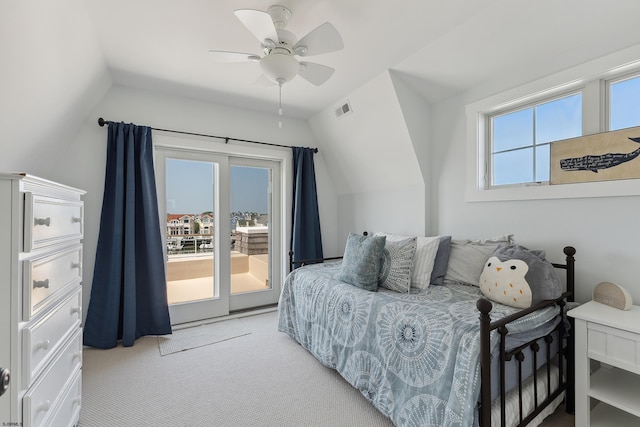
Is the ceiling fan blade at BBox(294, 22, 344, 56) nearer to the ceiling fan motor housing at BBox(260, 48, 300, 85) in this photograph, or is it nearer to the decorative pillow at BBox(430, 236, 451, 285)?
the ceiling fan motor housing at BBox(260, 48, 300, 85)

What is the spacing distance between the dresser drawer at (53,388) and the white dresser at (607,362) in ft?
7.93

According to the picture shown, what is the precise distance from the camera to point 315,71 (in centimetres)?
196

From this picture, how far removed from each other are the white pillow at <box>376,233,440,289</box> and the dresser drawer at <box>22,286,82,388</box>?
207 centimetres

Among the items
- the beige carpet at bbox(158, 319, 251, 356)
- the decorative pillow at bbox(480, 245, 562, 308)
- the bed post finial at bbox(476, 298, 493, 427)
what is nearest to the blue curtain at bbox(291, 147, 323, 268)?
the beige carpet at bbox(158, 319, 251, 356)

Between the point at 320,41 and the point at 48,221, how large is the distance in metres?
1.56

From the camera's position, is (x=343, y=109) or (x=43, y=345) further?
(x=343, y=109)

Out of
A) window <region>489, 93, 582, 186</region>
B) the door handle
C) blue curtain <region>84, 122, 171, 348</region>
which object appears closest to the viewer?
the door handle

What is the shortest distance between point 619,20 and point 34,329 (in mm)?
3237

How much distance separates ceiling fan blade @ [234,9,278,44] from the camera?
1400 mm

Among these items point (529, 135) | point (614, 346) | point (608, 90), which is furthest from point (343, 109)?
point (614, 346)

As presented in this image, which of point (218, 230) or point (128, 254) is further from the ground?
point (218, 230)

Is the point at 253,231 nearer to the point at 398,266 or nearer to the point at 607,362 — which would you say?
the point at 398,266

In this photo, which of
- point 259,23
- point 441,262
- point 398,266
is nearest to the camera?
point 259,23

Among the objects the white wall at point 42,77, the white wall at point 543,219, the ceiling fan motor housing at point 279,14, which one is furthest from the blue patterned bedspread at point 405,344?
the white wall at point 42,77
